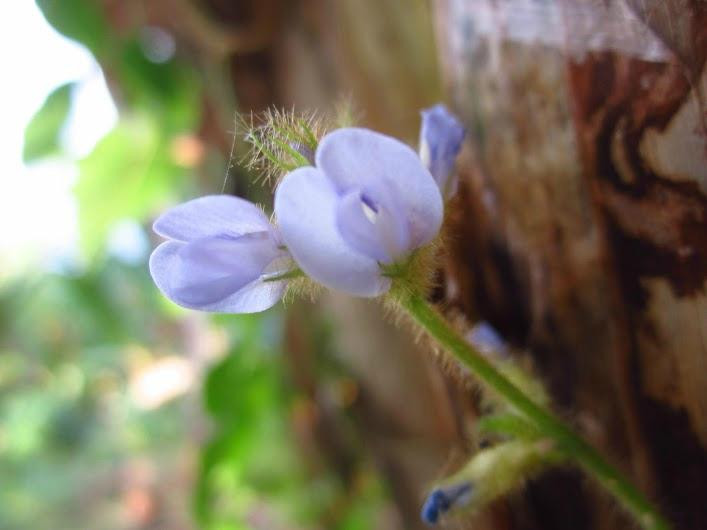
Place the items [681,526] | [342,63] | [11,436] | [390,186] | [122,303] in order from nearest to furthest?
[390,186]
[681,526]
[342,63]
[122,303]
[11,436]

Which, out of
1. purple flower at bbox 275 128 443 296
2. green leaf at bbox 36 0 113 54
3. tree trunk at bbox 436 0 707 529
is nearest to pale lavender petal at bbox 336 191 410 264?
purple flower at bbox 275 128 443 296

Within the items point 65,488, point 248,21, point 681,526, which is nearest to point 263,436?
point 248,21

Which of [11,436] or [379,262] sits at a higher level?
[379,262]

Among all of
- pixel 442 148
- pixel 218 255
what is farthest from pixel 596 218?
pixel 218 255

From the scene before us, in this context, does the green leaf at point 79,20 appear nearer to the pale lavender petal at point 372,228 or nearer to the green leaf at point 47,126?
the green leaf at point 47,126

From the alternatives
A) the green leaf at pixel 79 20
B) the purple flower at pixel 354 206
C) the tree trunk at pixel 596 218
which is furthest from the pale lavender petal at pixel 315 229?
the green leaf at pixel 79 20

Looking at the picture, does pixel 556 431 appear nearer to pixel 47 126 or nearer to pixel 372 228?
pixel 372 228

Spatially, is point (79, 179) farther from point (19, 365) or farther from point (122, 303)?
point (19, 365)

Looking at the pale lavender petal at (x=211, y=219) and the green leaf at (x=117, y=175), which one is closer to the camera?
the pale lavender petal at (x=211, y=219)
